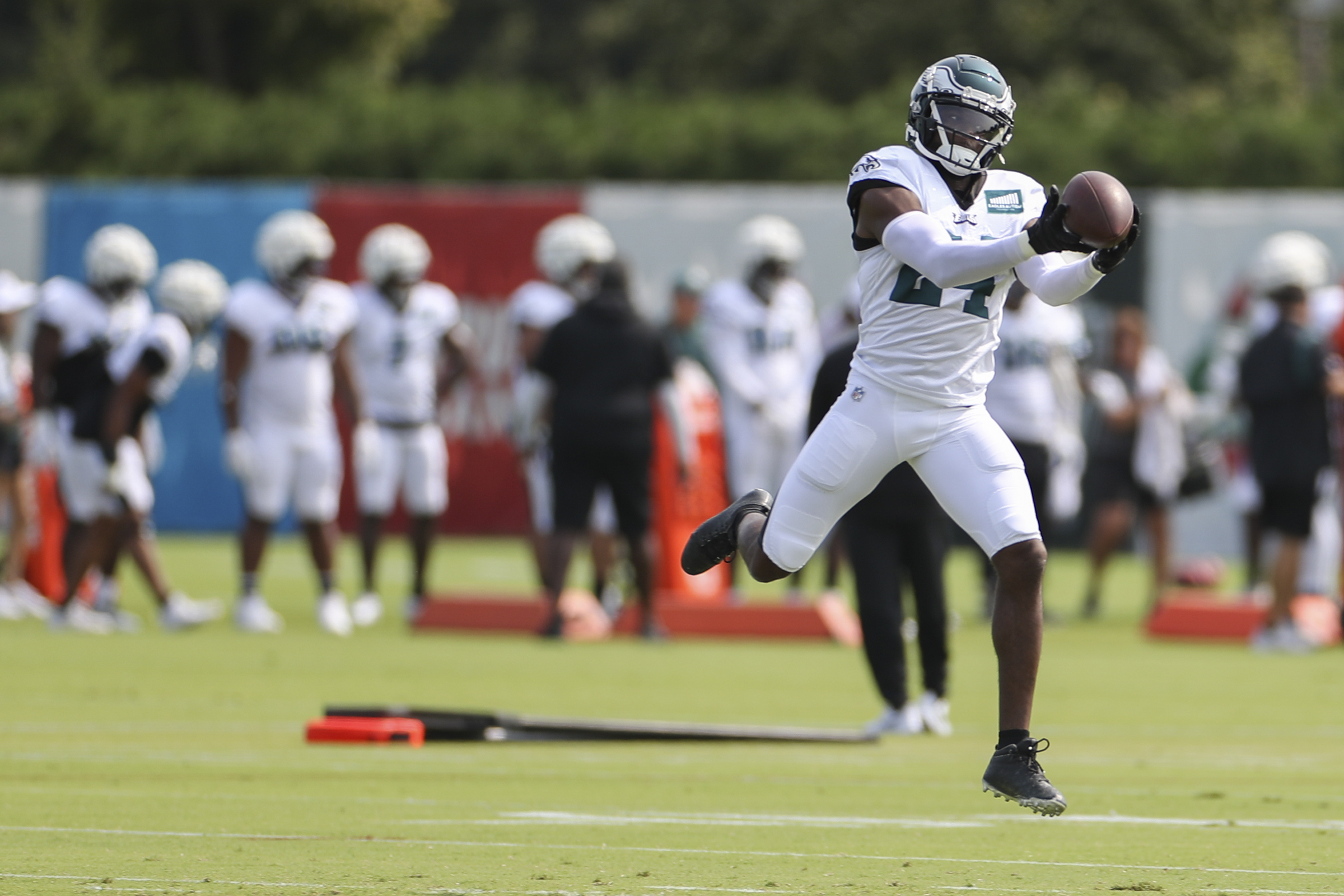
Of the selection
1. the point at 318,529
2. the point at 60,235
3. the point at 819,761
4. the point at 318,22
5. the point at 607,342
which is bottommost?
the point at 819,761

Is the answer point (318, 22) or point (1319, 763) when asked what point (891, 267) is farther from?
point (318, 22)

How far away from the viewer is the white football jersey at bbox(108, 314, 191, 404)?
12891 mm

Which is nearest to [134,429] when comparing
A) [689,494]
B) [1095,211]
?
[689,494]

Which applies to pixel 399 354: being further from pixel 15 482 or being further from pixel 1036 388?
pixel 1036 388

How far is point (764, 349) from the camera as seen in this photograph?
1559 cm

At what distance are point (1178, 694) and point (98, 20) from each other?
29648 millimetres

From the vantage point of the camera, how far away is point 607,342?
1320 centimetres

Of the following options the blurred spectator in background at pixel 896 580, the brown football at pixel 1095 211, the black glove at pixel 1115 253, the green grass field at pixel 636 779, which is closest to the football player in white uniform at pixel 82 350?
the green grass field at pixel 636 779

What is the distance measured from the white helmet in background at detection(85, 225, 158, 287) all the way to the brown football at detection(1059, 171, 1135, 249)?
837 centimetres

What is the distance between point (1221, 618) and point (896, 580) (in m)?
5.38

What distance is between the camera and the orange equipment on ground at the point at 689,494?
49.9ft

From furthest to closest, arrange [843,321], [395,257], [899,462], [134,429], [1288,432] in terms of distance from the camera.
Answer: [395,257]
[843,321]
[134,429]
[1288,432]
[899,462]

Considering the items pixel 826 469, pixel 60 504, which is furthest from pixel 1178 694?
pixel 60 504

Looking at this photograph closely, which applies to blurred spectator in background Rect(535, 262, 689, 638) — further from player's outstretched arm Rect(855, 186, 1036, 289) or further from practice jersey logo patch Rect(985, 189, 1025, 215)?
player's outstretched arm Rect(855, 186, 1036, 289)
